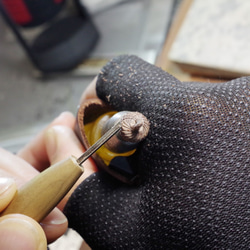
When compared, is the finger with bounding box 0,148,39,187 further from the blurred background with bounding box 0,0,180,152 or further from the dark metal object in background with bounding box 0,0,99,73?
the dark metal object in background with bounding box 0,0,99,73

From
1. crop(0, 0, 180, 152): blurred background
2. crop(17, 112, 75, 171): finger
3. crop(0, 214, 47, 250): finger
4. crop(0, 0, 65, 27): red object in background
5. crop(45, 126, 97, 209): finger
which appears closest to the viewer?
crop(0, 214, 47, 250): finger

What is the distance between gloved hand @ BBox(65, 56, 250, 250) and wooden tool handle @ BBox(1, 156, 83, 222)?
77 mm

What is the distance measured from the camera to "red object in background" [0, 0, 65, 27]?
0.86 meters

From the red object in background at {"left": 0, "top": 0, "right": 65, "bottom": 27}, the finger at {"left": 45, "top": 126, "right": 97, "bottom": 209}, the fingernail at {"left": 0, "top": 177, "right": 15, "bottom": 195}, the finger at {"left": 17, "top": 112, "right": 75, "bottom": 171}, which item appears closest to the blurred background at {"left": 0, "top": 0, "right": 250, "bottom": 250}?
the red object in background at {"left": 0, "top": 0, "right": 65, "bottom": 27}

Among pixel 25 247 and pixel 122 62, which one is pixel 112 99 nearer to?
pixel 122 62

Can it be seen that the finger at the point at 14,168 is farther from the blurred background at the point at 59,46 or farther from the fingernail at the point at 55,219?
the blurred background at the point at 59,46

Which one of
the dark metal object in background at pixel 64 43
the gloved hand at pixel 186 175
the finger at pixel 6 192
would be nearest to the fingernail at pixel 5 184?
the finger at pixel 6 192

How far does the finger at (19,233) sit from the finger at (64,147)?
90 mm

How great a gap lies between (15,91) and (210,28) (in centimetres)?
73

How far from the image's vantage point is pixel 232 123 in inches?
10.3

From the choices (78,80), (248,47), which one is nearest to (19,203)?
(248,47)

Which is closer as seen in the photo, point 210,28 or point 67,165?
point 67,165

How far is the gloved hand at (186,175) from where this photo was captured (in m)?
0.26

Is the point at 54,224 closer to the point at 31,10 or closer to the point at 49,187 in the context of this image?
the point at 49,187
